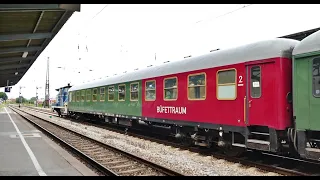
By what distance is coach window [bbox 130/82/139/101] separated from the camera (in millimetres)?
15158

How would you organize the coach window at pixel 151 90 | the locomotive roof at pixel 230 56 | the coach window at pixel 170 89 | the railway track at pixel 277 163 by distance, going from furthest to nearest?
1. the coach window at pixel 151 90
2. the coach window at pixel 170 89
3. the locomotive roof at pixel 230 56
4. the railway track at pixel 277 163

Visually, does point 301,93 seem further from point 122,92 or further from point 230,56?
point 122,92

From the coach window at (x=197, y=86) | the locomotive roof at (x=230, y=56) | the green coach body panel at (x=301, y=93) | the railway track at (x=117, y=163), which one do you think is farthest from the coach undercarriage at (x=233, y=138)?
the railway track at (x=117, y=163)

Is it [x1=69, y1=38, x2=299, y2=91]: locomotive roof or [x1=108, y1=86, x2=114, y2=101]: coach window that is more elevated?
[x1=69, y1=38, x2=299, y2=91]: locomotive roof

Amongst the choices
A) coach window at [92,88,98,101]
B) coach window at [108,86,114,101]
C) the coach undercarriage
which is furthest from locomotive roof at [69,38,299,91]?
coach window at [92,88,98,101]

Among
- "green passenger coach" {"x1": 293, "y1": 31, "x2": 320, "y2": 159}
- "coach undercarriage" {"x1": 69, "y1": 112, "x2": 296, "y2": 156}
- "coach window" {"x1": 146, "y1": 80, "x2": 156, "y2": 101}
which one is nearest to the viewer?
"green passenger coach" {"x1": 293, "y1": 31, "x2": 320, "y2": 159}

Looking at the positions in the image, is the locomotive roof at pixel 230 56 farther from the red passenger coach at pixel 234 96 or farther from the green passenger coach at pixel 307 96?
the green passenger coach at pixel 307 96

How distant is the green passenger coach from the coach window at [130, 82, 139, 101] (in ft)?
28.2

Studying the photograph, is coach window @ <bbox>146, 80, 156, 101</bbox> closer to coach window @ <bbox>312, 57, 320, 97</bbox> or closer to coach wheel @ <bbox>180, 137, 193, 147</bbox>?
coach wheel @ <bbox>180, 137, 193, 147</bbox>

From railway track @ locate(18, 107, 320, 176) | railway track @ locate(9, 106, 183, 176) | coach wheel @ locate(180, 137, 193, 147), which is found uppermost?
coach wheel @ locate(180, 137, 193, 147)

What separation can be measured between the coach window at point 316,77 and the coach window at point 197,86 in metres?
3.60

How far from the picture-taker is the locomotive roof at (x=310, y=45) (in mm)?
7244

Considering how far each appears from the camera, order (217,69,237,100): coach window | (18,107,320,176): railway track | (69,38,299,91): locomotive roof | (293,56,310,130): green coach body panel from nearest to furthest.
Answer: (293,56,310,130): green coach body panel, (18,107,320,176): railway track, (69,38,299,91): locomotive roof, (217,69,237,100): coach window

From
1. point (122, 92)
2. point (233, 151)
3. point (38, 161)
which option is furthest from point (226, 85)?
point (122, 92)
